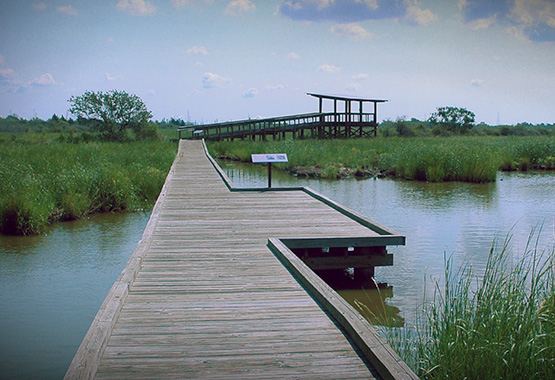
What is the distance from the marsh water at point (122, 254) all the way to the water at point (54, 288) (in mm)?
11

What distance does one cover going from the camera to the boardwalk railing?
35.6 meters

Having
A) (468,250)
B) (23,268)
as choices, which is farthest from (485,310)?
(23,268)

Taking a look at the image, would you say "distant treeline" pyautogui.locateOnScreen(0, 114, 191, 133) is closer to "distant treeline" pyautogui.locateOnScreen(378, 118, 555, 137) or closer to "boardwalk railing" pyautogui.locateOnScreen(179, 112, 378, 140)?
"boardwalk railing" pyautogui.locateOnScreen(179, 112, 378, 140)

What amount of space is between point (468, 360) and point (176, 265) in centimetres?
293

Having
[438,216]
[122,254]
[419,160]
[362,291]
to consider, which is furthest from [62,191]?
[419,160]

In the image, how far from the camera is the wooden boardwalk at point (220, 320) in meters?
3.10

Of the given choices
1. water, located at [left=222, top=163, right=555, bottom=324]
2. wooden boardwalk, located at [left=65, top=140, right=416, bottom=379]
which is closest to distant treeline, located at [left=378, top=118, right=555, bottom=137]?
water, located at [left=222, top=163, right=555, bottom=324]

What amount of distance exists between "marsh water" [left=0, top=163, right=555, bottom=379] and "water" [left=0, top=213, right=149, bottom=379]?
0.01 m

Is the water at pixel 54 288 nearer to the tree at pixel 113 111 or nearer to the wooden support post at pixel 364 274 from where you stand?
the wooden support post at pixel 364 274

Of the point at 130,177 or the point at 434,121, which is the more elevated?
the point at 434,121

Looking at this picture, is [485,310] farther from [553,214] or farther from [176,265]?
[553,214]

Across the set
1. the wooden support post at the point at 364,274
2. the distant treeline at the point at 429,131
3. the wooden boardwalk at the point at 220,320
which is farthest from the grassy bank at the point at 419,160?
the distant treeline at the point at 429,131

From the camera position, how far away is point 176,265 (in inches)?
213

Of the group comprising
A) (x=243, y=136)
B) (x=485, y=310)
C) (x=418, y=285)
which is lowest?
(x=418, y=285)
